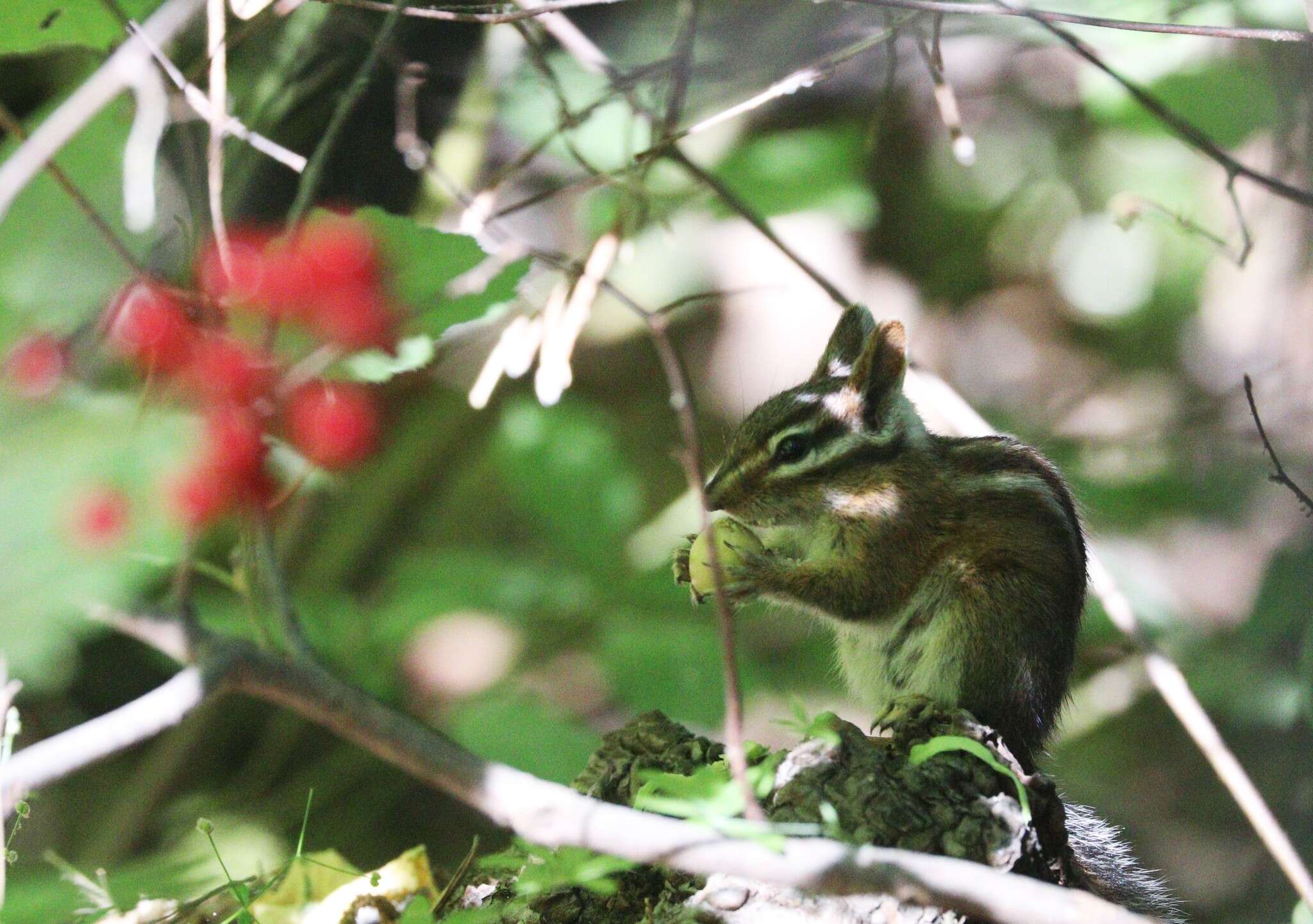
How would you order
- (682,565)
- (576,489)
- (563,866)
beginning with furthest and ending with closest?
(576,489) < (682,565) < (563,866)

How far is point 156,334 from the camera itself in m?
0.98

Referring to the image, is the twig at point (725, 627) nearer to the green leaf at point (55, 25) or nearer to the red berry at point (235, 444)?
the red berry at point (235, 444)

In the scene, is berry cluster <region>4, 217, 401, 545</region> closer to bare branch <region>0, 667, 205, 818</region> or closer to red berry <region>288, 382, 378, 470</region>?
red berry <region>288, 382, 378, 470</region>

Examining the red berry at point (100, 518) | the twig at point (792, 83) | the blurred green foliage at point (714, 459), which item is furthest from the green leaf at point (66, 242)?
the twig at point (792, 83)

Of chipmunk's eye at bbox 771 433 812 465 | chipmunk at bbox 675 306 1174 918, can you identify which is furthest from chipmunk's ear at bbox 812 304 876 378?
chipmunk's eye at bbox 771 433 812 465

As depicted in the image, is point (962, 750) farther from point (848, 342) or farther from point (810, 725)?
point (848, 342)

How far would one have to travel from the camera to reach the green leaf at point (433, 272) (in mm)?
1125

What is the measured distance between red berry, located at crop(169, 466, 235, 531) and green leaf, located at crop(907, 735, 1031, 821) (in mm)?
563

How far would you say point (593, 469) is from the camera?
5.34 ft

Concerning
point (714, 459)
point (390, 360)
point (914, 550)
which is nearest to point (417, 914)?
point (390, 360)

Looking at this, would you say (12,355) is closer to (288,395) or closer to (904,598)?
(288,395)

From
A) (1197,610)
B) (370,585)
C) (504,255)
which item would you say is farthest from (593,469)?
(1197,610)

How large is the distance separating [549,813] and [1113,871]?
678 millimetres

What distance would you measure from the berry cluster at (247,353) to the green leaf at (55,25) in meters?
0.23
